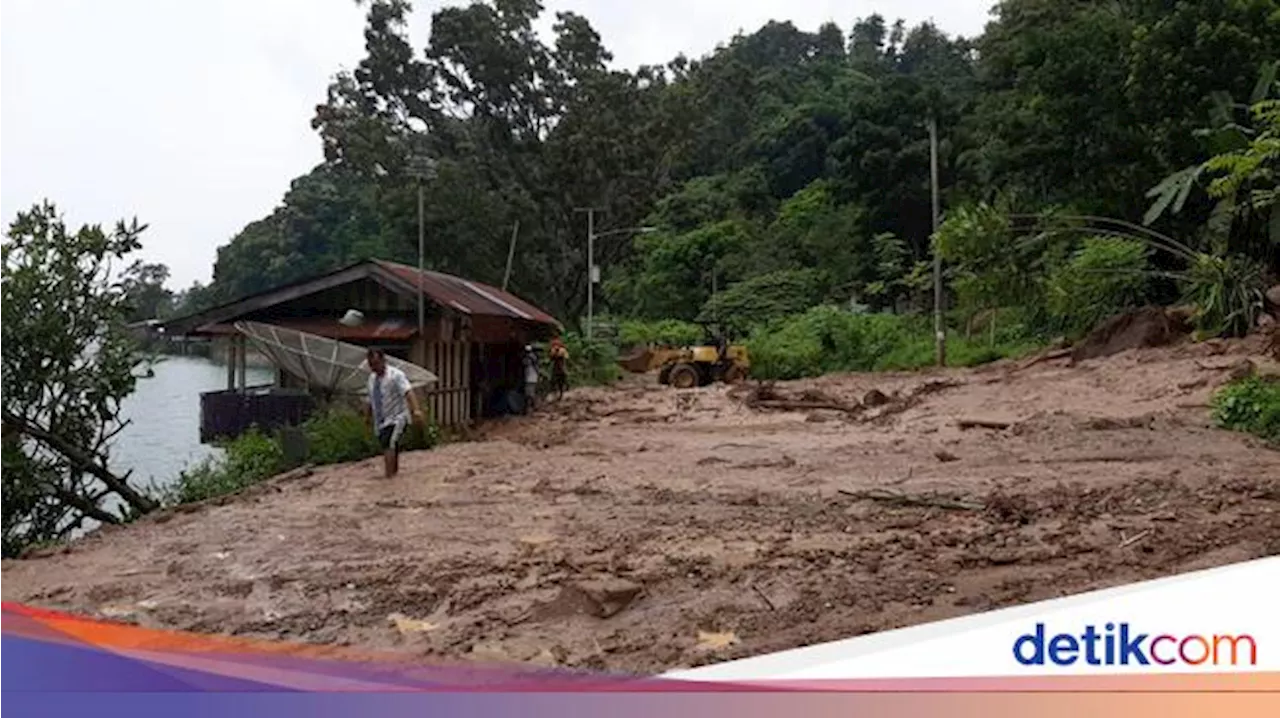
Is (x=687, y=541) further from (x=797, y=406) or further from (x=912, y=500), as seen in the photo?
(x=797, y=406)

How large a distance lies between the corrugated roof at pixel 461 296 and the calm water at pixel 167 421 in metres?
2.49

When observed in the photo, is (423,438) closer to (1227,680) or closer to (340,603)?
(340,603)

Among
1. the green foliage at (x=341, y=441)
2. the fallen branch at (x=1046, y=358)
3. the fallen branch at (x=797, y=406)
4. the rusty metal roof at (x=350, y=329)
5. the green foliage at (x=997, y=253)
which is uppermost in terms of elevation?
the green foliage at (x=997, y=253)

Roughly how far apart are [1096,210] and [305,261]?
61.4 ft

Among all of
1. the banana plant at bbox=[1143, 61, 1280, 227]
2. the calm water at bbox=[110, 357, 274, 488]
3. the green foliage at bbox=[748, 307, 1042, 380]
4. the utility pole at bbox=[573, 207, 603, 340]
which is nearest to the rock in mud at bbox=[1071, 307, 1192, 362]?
the banana plant at bbox=[1143, 61, 1280, 227]

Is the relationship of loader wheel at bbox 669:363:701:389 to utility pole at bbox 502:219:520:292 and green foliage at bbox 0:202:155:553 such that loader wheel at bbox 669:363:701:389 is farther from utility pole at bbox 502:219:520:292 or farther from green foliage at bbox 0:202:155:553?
green foliage at bbox 0:202:155:553

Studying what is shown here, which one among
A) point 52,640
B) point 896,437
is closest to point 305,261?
point 896,437

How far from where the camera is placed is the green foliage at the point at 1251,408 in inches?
397

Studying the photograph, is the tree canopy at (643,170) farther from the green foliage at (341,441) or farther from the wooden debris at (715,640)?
the wooden debris at (715,640)

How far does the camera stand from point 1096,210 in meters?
24.9

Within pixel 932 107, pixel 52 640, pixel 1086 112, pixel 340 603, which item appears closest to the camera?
pixel 52 640

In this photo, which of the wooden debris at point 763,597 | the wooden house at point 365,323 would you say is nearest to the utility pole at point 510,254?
the wooden house at point 365,323

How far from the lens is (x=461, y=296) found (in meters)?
16.8

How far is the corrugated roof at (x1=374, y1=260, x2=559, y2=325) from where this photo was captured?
611 inches
